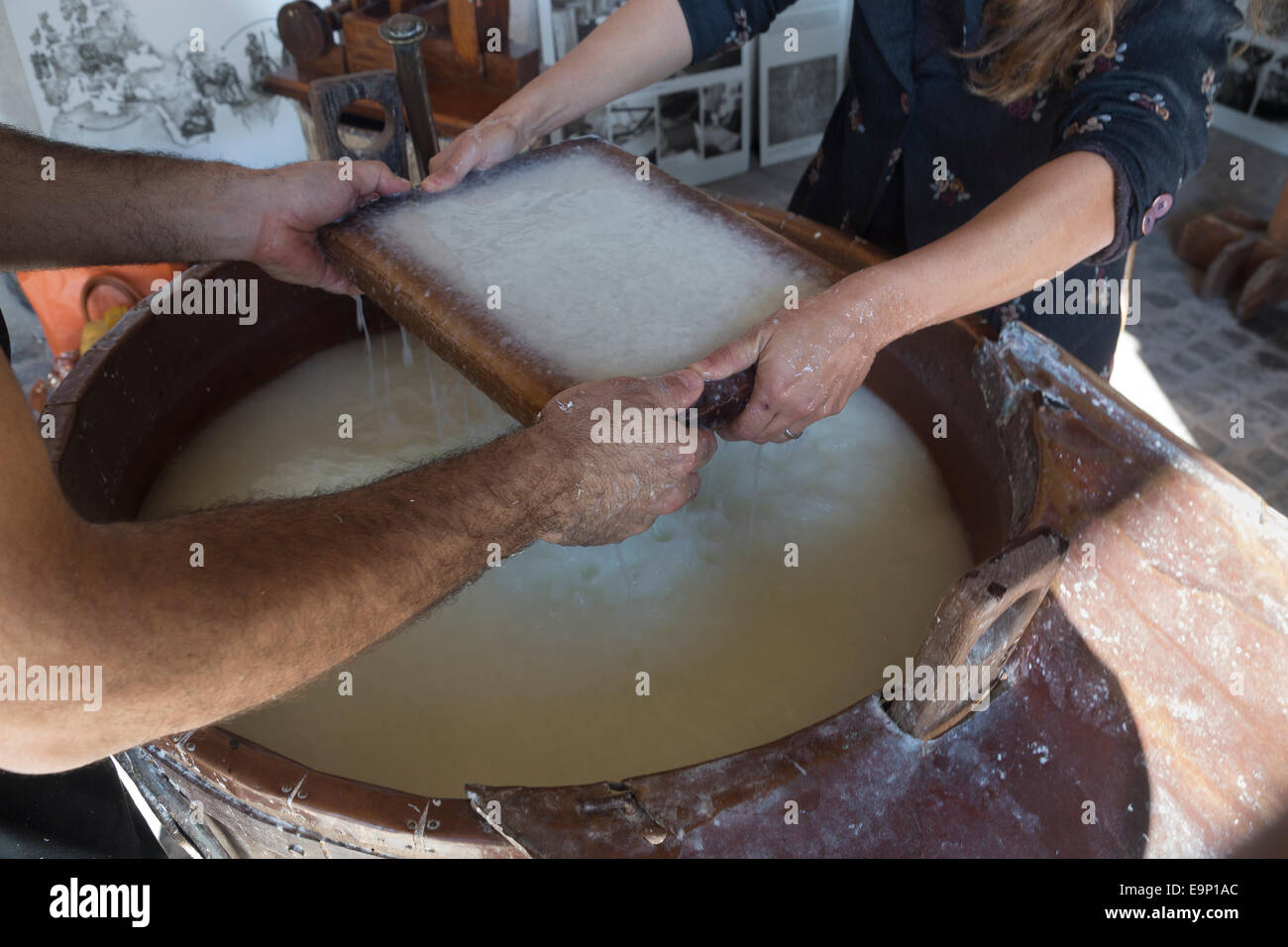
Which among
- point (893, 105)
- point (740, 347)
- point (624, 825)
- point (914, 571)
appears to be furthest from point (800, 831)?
point (893, 105)

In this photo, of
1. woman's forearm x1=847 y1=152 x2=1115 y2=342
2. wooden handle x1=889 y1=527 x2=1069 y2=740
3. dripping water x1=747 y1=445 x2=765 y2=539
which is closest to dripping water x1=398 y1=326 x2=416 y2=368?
dripping water x1=747 y1=445 x2=765 y2=539

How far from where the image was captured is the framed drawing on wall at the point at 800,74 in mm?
4055

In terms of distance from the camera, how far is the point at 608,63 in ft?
5.56

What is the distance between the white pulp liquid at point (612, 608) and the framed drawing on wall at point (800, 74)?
2.88 metres

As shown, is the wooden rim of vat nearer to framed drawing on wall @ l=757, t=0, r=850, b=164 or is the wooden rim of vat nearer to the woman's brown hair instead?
the woman's brown hair

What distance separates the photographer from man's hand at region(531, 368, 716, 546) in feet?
3.59

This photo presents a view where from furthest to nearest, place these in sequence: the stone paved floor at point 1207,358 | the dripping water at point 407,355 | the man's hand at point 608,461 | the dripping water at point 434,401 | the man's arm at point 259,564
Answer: the stone paved floor at point 1207,358 < the dripping water at point 407,355 < the dripping water at point 434,401 < the man's hand at point 608,461 < the man's arm at point 259,564

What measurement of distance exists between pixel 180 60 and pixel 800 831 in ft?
→ 10.6

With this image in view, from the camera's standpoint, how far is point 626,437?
1111 millimetres

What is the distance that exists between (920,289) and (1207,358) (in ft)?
9.10

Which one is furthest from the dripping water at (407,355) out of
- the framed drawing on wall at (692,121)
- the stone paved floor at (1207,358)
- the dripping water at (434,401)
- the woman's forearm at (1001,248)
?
the stone paved floor at (1207,358)

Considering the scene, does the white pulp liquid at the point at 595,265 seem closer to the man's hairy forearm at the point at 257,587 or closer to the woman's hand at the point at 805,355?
the woman's hand at the point at 805,355

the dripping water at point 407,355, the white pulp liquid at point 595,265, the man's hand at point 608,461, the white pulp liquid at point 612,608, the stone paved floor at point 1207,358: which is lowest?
the stone paved floor at point 1207,358

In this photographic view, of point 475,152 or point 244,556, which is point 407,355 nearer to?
point 475,152
